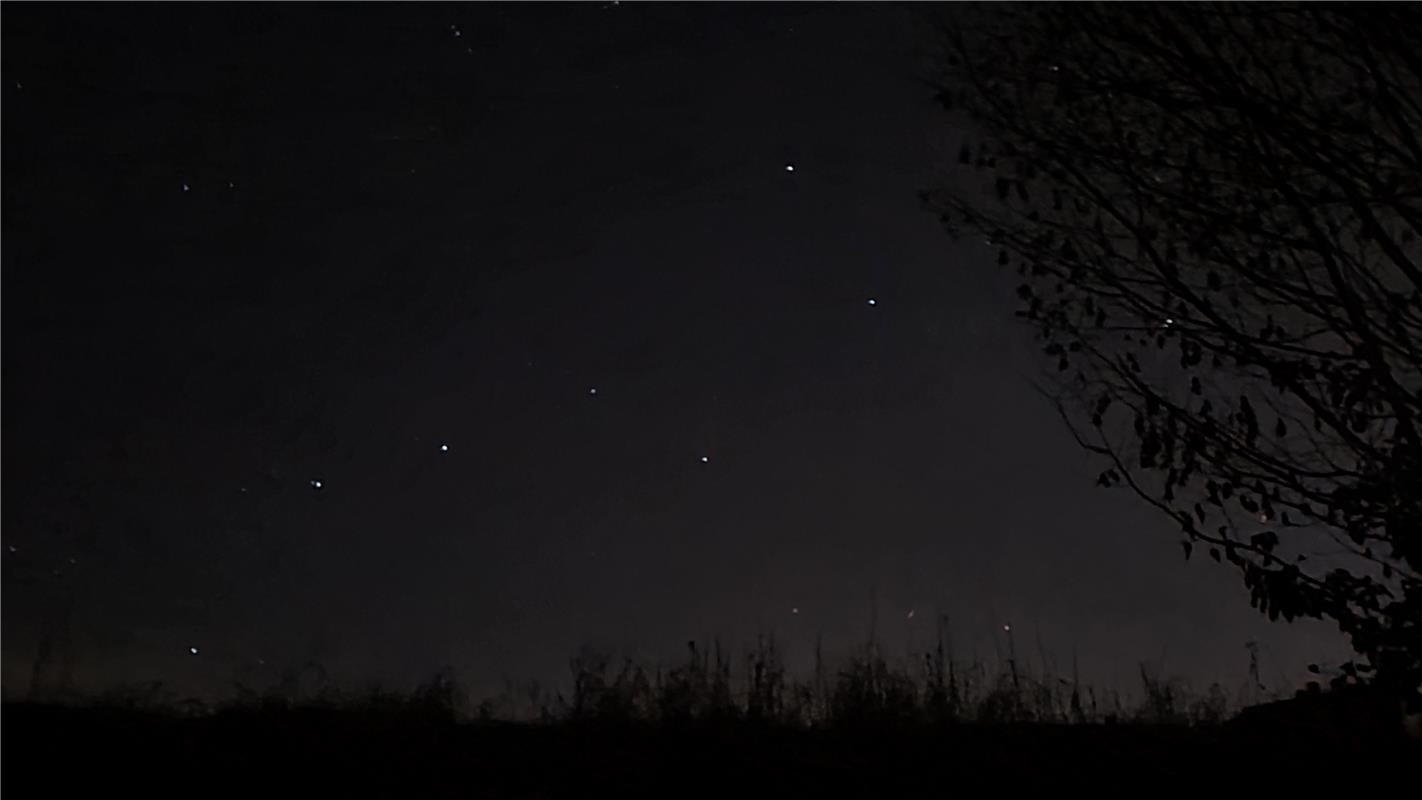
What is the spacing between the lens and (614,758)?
541cm

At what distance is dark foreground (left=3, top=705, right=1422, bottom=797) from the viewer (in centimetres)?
475

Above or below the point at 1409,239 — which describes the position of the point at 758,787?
below

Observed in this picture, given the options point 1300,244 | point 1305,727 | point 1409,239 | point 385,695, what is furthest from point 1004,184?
point 385,695

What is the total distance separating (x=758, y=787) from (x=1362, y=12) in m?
4.12

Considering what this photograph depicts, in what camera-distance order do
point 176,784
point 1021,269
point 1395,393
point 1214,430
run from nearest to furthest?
point 176,784, point 1395,393, point 1214,430, point 1021,269

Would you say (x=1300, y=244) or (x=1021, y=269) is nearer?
(x=1300, y=244)

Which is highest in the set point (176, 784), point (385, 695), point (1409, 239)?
point (1409, 239)

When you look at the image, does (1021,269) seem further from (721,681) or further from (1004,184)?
(721,681)

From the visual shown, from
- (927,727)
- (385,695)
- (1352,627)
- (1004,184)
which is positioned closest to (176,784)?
(385,695)

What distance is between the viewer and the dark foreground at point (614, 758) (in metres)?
4.75

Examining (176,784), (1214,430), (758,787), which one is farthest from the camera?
(1214,430)

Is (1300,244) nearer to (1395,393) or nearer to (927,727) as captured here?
(1395,393)

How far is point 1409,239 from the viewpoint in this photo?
561 cm

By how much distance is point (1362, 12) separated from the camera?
211 inches
